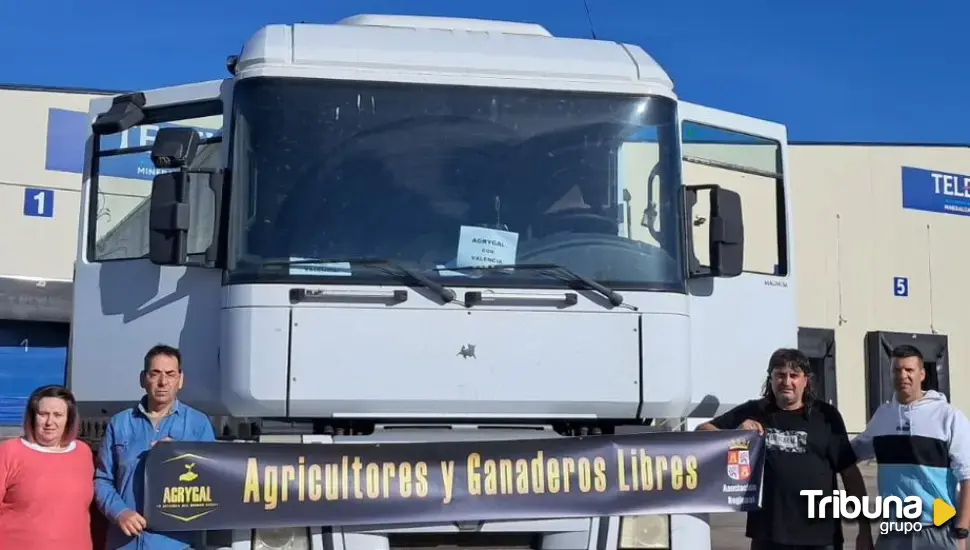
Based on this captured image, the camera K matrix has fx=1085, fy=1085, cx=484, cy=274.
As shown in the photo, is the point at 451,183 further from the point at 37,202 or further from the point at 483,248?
the point at 37,202

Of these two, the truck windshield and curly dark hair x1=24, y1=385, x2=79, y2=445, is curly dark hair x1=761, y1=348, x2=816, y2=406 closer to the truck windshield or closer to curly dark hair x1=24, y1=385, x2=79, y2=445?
the truck windshield

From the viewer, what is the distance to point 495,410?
502 centimetres

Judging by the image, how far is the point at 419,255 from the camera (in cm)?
507

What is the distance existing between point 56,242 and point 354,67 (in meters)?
12.9

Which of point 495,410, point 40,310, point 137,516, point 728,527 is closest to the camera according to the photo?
point 137,516

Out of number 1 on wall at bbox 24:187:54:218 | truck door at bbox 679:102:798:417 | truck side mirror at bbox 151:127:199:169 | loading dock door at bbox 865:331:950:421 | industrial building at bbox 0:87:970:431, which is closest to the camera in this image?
truck side mirror at bbox 151:127:199:169

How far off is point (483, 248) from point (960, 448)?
2342 mm

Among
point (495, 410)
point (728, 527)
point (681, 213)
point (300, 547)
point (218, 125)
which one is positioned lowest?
point (728, 527)

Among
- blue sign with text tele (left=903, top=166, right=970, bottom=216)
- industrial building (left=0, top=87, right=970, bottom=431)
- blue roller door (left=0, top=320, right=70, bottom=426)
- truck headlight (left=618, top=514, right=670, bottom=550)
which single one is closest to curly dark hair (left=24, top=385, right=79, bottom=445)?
truck headlight (left=618, top=514, right=670, bottom=550)

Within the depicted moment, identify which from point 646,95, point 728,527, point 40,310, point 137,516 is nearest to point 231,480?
point 137,516

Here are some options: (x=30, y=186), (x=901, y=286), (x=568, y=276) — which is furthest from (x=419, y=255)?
(x=901, y=286)

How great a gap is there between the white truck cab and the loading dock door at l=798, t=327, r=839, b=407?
16.5 meters

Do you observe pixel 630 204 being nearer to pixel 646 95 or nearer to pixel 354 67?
pixel 646 95

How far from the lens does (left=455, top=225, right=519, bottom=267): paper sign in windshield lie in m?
5.07
